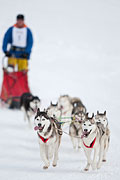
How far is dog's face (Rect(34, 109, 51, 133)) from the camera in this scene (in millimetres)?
3097

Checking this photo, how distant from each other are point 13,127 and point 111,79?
5.90m

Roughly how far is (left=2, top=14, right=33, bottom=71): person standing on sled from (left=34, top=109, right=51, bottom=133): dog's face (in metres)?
5.07

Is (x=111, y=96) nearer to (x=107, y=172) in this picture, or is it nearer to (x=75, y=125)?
(x=75, y=125)

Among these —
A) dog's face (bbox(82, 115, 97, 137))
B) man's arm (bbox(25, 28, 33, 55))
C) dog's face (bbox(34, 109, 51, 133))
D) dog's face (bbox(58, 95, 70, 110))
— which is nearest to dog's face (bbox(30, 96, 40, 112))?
dog's face (bbox(58, 95, 70, 110))

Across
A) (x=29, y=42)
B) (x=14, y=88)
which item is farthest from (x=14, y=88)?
(x=29, y=42)

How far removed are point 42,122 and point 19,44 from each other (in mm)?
5302

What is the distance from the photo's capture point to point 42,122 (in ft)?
10.2

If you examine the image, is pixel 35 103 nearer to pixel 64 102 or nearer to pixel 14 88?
pixel 64 102

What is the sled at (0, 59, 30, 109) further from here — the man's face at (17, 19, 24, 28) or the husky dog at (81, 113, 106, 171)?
the husky dog at (81, 113, 106, 171)

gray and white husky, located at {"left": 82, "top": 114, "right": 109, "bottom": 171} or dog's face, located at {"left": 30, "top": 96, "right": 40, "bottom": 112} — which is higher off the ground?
dog's face, located at {"left": 30, "top": 96, "right": 40, "bottom": 112}

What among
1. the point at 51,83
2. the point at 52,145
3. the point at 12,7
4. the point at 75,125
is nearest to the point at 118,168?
the point at 75,125

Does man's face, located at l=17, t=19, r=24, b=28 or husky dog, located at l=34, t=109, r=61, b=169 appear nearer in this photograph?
husky dog, located at l=34, t=109, r=61, b=169

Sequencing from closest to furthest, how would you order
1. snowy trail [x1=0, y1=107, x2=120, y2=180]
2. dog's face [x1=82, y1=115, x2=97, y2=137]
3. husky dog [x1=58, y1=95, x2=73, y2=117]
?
dog's face [x1=82, y1=115, x2=97, y2=137]
snowy trail [x1=0, y1=107, x2=120, y2=180]
husky dog [x1=58, y1=95, x2=73, y2=117]

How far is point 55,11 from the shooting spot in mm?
30172
